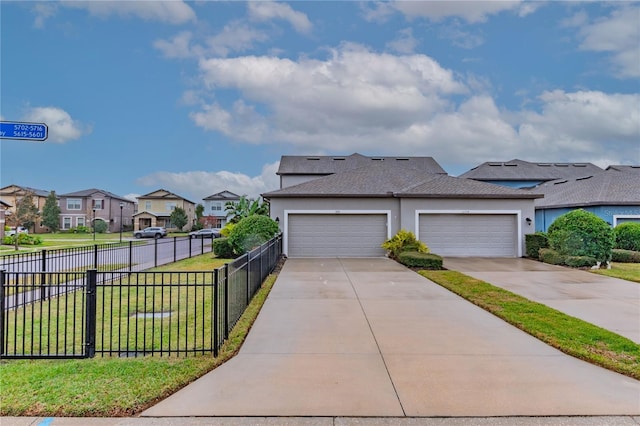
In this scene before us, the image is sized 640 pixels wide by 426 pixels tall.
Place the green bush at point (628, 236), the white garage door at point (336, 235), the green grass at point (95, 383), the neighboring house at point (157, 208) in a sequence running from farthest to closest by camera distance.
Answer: the neighboring house at point (157, 208) < the white garage door at point (336, 235) < the green bush at point (628, 236) < the green grass at point (95, 383)

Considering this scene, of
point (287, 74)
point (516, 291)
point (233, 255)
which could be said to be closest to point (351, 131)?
point (287, 74)

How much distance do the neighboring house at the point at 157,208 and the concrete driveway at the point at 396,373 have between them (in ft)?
176

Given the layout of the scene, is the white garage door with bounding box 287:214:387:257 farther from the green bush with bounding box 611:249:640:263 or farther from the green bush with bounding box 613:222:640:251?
the green bush with bounding box 613:222:640:251

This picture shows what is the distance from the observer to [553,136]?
101 ft

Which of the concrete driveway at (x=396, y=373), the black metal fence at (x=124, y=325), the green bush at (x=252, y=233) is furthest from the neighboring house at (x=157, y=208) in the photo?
the concrete driveway at (x=396, y=373)

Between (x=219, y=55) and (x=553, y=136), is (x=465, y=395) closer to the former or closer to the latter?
(x=219, y=55)

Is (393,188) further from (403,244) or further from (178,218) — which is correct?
(178,218)

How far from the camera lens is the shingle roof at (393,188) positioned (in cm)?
1698

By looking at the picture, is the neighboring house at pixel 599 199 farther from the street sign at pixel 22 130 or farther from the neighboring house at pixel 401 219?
the street sign at pixel 22 130

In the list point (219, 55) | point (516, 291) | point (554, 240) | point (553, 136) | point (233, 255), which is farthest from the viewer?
point (553, 136)

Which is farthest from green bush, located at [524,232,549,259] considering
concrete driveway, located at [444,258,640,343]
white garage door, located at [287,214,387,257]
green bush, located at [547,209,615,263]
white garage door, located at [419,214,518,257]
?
white garage door, located at [287,214,387,257]

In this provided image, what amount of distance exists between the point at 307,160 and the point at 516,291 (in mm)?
28625

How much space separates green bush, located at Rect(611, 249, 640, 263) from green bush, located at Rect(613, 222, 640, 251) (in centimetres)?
151

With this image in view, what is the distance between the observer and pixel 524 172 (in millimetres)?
35719
